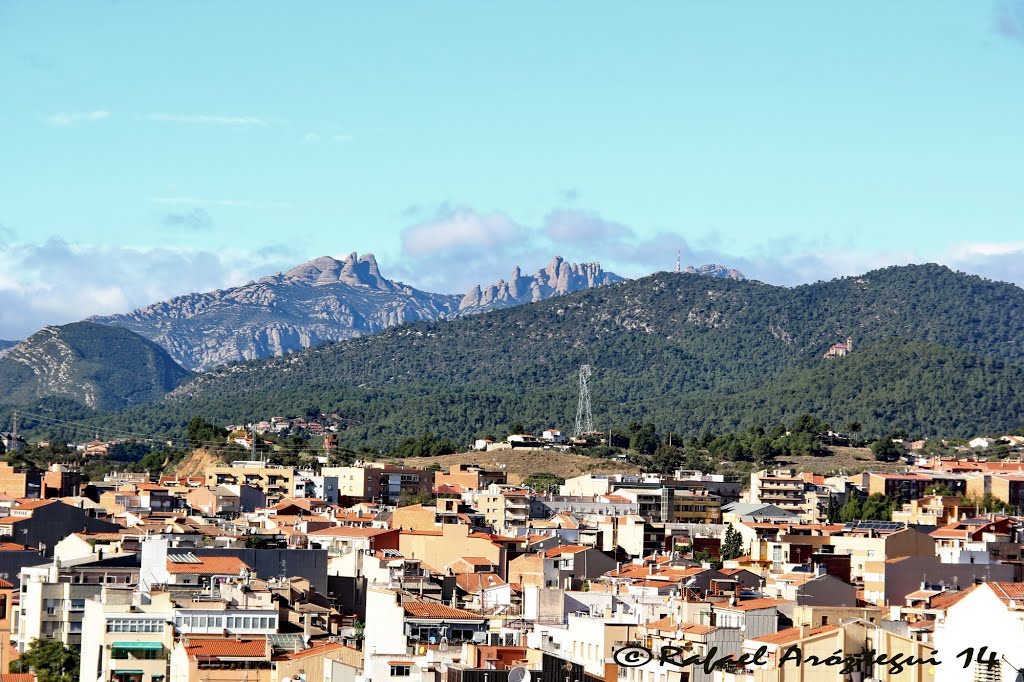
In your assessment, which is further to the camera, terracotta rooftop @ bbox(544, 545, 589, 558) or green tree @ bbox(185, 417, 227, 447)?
green tree @ bbox(185, 417, 227, 447)

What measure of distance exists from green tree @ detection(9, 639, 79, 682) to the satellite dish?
1626 cm

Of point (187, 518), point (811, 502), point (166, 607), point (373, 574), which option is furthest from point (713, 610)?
point (811, 502)

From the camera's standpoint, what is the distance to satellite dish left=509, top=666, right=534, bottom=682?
36.5 meters

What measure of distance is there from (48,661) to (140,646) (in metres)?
5.83

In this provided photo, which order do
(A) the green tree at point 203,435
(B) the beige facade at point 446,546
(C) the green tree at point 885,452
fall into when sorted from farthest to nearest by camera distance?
(C) the green tree at point 885,452 → (A) the green tree at point 203,435 → (B) the beige facade at point 446,546

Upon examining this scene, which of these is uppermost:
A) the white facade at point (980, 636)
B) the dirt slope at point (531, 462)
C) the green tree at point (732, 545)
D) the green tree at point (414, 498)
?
the dirt slope at point (531, 462)

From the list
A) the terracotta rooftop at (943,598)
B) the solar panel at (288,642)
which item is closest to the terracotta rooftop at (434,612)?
the solar panel at (288,642)

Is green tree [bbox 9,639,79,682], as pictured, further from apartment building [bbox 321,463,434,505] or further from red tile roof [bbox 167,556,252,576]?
apartment building [bbox 321,463,434,505]

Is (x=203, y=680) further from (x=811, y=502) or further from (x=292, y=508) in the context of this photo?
(x=811, y=502)

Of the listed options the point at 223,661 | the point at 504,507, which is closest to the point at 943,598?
the point at 223,661

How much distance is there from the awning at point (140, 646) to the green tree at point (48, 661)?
3757 mm

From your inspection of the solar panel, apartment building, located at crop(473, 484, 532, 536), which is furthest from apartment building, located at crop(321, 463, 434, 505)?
the solar panel

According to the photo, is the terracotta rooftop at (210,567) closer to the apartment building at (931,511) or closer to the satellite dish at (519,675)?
the satellite dish at (519,675)

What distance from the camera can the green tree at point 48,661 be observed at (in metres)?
51.1
